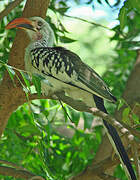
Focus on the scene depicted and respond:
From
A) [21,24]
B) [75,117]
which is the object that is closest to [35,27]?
[21,24]

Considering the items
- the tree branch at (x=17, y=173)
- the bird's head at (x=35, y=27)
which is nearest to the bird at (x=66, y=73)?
the bird's head at (x=35, y=27)

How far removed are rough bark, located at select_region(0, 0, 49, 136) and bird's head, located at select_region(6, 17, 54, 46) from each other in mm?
58

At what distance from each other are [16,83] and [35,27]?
0.50 meters

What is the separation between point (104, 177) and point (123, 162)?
1.46ft

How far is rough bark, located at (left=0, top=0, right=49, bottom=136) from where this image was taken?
2490mm

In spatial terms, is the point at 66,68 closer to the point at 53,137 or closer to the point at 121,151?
the point at 121,151

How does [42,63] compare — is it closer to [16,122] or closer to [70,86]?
[70,86]

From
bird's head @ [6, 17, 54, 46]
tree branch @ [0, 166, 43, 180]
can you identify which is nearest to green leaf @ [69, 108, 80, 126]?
tree branch @ [0, 166, 43, 180]

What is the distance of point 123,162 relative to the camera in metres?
1.98

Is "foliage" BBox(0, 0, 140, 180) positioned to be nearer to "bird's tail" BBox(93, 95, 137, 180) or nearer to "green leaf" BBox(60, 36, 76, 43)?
"green leaf" BBox(60, 36, 76, 43)

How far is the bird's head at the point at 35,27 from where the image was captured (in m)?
2.54

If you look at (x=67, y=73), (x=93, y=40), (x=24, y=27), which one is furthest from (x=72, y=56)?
(x=93, y=40)

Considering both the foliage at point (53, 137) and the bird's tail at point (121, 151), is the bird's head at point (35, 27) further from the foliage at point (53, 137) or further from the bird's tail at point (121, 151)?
the bird's tail at point (121, 151)

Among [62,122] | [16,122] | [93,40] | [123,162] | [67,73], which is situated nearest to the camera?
[123,162]
